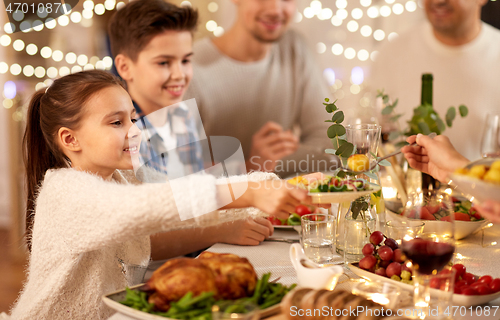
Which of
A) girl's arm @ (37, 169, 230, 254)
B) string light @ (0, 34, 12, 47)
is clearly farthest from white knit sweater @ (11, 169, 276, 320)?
string light @ (0, 34, 12, 47)

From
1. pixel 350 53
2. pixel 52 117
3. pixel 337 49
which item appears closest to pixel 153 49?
pixel 52 117

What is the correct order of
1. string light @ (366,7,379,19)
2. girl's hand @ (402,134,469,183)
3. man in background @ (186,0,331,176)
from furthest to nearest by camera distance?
string light @ (366,7,379,19) < man in background @ (186,0,331,176) < girl's hand @ (402,134,469,183)

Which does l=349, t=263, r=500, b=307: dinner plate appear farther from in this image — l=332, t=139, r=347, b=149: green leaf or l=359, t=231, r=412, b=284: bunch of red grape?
l=332, t=139, r=347, b=149: green leaf

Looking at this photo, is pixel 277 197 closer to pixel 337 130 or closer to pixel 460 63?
pixel 337 130

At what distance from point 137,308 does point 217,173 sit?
1.15 feet

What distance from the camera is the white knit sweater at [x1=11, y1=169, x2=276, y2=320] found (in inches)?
32.5

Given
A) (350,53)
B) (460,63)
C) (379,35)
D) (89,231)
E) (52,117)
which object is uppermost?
(379,35)

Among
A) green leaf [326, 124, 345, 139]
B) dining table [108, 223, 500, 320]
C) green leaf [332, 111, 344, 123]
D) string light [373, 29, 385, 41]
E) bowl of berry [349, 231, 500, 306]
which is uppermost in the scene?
string light [373, 29, 385, 41]

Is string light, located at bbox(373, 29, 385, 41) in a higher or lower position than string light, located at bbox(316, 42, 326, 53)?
higher

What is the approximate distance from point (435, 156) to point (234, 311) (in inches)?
28.7

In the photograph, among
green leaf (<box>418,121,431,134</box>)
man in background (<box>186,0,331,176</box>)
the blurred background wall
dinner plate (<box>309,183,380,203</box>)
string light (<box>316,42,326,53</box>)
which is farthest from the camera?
string light (<box>316,42,326,53</box>)

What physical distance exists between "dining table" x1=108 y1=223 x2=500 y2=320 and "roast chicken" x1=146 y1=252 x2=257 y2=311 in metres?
0.10

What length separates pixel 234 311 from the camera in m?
0.54

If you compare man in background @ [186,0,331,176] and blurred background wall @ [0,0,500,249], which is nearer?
man in background @ [186,0,331,176]
